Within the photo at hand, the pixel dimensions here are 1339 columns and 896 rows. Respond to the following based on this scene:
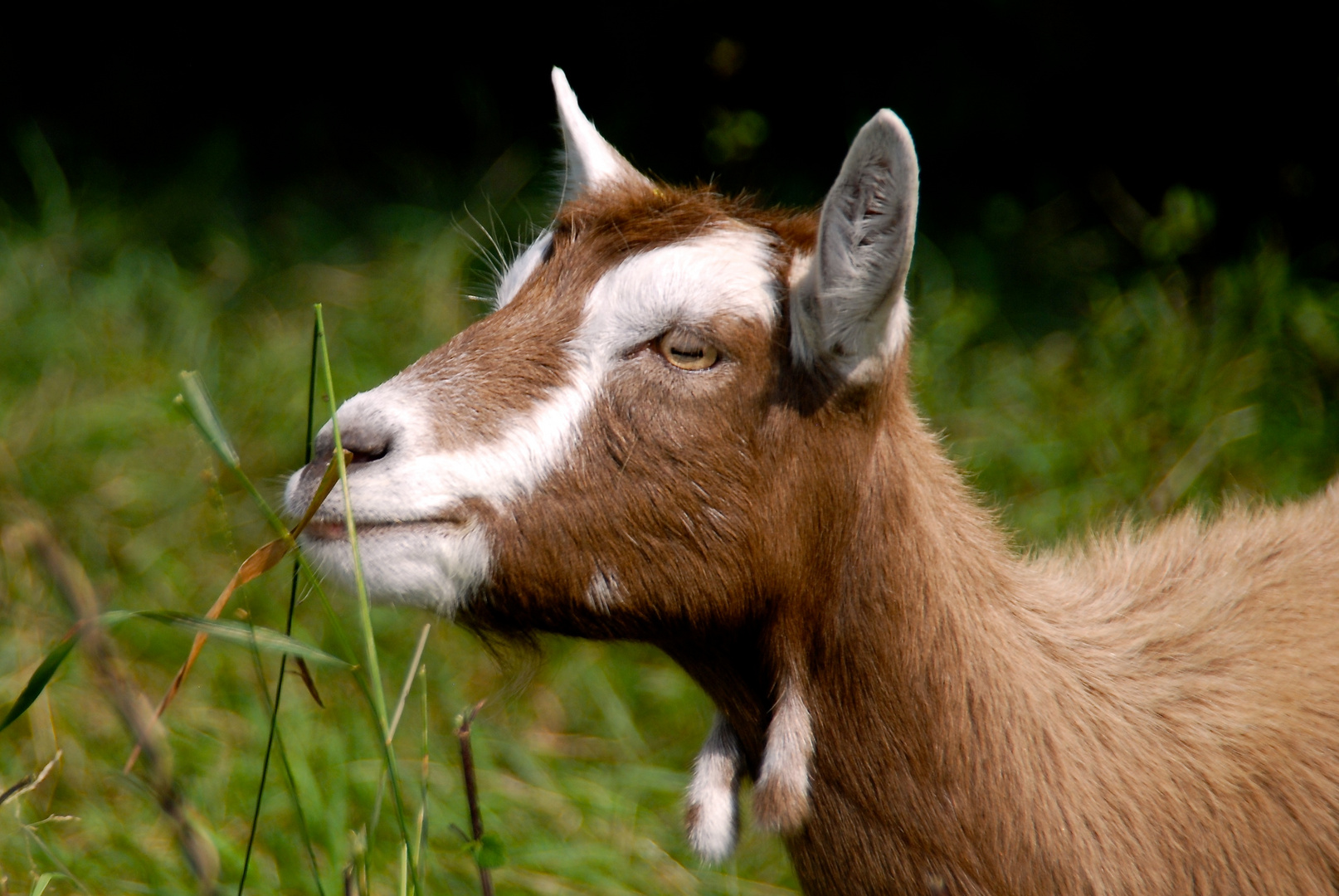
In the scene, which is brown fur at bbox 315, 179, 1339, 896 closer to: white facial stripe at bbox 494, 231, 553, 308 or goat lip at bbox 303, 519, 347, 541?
white facial stripe at bbox 494, 231, 553, 308

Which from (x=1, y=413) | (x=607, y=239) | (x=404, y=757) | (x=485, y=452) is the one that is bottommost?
(x=404, y=757)

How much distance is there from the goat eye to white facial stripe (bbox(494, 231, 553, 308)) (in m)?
0.41

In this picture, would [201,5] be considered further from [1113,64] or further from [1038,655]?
[1038,655]

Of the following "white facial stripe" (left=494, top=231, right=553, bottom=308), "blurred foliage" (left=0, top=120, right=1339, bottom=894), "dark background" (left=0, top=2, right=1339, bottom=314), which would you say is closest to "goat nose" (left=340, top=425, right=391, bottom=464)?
"white facial stripe" (left=494, top=231, right=553, bottom=308)

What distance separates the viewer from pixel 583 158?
2.57m

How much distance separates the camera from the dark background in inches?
223

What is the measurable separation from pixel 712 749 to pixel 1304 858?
1.05 m

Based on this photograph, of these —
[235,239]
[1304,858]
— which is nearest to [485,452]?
[1304,858]

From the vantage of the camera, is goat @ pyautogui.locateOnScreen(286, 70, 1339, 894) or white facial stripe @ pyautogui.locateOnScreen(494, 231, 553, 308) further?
white facial stripe @ pyautogui.locateOnScreen(494, 231, 553, 308)

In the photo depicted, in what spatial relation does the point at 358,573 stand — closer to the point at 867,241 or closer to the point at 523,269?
the point at 523,269

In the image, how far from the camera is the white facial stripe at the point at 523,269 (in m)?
2.36

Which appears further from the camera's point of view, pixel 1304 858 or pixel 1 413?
pixel 1 413

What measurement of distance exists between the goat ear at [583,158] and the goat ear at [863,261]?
643 mm

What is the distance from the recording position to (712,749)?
2338mm
